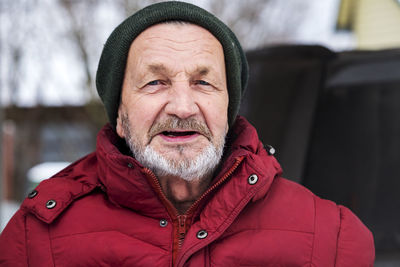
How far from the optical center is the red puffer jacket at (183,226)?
5.51ft

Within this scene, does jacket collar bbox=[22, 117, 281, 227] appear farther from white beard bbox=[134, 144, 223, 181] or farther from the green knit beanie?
the green knit beanie

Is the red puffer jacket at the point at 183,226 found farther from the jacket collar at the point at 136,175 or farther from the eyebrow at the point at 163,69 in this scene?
the eyebrow at the point at 163,69

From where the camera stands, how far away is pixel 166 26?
73.2 inches

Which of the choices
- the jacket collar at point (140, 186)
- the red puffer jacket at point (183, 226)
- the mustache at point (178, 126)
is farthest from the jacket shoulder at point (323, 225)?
the mustache at point (178, 126)

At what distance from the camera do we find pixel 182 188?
1.95m

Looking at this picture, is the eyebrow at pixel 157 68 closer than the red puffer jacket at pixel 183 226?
No

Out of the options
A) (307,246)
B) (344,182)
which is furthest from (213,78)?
(344,182)

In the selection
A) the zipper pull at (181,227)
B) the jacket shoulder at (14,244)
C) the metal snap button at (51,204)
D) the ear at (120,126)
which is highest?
the ear at (120,126)

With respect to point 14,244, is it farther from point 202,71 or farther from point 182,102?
point 202,71

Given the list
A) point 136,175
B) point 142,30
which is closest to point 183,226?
point 136,175

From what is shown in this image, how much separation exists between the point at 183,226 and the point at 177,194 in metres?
0.21

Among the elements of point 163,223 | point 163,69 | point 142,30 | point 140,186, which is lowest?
point 163,223

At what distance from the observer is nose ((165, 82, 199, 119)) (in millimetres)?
1749

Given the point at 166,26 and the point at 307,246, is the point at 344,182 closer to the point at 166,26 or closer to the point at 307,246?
the point at 307,246
